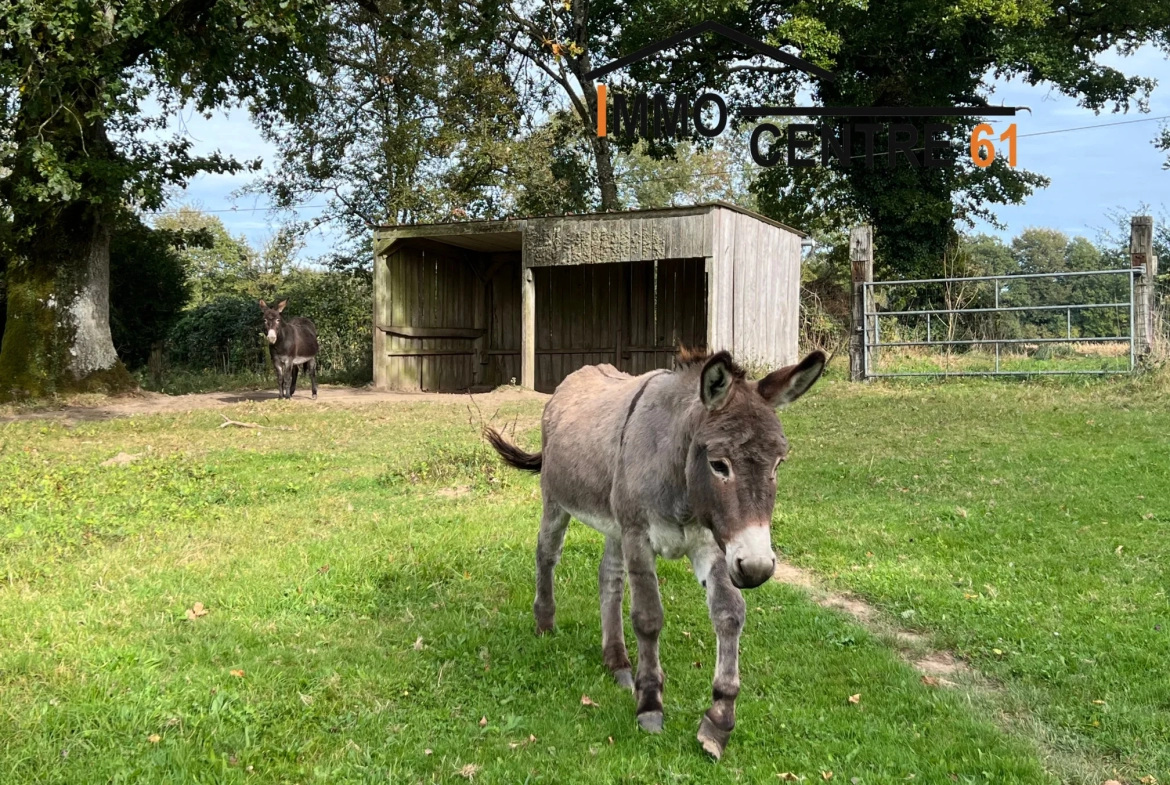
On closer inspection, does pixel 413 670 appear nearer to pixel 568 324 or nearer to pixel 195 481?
pixel 195 481

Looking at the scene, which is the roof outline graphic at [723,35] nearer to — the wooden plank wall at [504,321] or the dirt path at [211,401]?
the wooden plank wall at [504,321]

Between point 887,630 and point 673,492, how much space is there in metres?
2.27

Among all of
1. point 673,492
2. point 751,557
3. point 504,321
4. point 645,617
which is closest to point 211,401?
point 504,321

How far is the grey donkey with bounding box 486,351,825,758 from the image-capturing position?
3045 mm

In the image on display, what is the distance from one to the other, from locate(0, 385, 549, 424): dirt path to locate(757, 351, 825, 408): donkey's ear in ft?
41.5

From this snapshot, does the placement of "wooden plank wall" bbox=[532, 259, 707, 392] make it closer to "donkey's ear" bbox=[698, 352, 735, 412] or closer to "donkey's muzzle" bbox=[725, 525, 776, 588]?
"donkey's ear" bbox=[698, 352, 735, 412]

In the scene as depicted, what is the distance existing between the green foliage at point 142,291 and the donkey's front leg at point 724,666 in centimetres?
2225

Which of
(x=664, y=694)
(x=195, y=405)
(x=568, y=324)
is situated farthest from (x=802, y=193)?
(x=664, y=694)

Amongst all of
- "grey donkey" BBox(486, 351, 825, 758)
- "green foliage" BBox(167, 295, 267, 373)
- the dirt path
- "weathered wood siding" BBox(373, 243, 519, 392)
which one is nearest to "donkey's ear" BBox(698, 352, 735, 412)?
"grey donkey" BBox(486, 351, 825, 758)

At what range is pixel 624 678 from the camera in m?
4.12

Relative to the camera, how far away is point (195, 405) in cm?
1557

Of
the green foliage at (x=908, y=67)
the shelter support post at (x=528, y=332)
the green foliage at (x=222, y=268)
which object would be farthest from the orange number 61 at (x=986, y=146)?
the green foliage at (x=222, y=268)

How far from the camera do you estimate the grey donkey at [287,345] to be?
17594 millimetres

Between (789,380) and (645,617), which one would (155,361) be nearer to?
(645,617)
